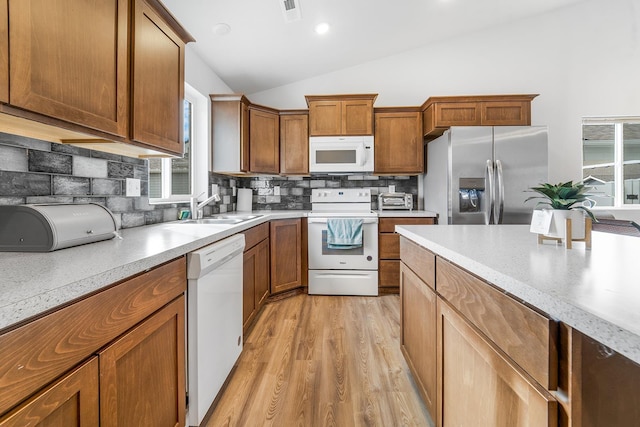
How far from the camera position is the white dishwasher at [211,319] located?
1.22 meters

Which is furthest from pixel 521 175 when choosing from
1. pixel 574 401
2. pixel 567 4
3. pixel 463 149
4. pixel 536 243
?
pixel 574 401

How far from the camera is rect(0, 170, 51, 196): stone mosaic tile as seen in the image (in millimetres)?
1057

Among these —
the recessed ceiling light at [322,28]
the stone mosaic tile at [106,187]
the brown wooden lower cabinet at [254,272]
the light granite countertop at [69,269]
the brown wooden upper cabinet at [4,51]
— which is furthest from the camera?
the recessed ceiling light at [322,28]

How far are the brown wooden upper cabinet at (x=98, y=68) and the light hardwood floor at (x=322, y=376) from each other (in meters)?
1.41

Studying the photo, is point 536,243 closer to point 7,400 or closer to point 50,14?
point 7,400

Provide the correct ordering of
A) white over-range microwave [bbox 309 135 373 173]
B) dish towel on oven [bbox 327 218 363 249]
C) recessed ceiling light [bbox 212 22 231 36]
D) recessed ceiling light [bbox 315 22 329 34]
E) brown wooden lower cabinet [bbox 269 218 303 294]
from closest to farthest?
recessed ceiling light [bbox 212 22 231 36] → recessed ceiling light [bbox 315 22 329 34] → brown wooden lower cabinet [bbox 269 218 303 294] → dish towel on oven [bbox 327 218 363 249] → white over-range microwave [bbox 309 135 373 173]

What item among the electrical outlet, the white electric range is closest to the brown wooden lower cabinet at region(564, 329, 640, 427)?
the electrical outlet

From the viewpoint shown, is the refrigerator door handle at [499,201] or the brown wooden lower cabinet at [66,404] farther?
the refrigerator door handle at [499,201]

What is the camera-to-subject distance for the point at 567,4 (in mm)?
3463

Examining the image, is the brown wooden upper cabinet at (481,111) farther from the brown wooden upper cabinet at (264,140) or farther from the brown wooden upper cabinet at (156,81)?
the brown wooden upper cabinet at (156,81)

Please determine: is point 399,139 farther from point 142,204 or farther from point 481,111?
point 142,204

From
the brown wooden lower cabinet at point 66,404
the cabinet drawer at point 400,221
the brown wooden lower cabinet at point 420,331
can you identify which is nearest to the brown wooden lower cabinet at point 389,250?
the cabinet drawer at point 400,221

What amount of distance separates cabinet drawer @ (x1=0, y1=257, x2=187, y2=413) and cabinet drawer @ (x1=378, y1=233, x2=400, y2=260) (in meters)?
2.45

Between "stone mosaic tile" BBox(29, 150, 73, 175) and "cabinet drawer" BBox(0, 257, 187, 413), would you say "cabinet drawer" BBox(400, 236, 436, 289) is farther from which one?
"stone mosaic tile" BBox(29, 150, 73, 175)
